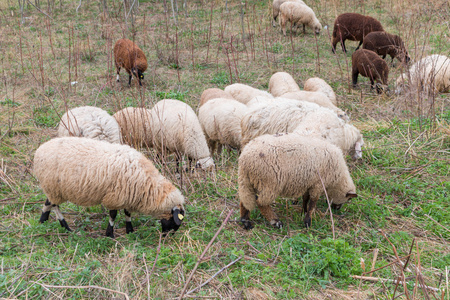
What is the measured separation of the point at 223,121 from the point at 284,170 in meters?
2.59

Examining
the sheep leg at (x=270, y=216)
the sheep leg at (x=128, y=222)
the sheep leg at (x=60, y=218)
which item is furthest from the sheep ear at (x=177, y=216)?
the sheep leg at (x=60, y=218)

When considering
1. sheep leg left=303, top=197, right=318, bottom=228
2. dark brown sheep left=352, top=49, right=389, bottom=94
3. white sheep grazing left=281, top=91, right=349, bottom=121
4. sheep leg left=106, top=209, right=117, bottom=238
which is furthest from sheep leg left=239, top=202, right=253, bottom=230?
dark brown sheep left=352, top=49, right=389, bottom=94

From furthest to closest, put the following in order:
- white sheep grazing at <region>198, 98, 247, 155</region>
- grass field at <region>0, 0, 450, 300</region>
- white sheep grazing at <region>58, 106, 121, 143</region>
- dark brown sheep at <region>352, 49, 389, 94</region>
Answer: dark brown sheep at <region>352, 49, 389, 94</region>, white sheep grazing at <region>198, 98, 247, 155</region>, white sheep grazing at <region>58, 106, 121, 143</region>, grass field at <region>0, 0, 450, 300</region>

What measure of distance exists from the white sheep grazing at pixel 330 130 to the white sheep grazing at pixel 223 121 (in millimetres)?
1440

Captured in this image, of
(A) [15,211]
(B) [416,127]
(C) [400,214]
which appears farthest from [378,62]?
(A) [15,211]

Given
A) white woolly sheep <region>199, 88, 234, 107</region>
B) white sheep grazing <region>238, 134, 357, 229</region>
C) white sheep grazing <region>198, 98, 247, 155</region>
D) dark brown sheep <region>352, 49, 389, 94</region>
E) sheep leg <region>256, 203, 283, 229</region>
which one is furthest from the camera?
dark brown sheep <region>352, 49, 389, 94</region>

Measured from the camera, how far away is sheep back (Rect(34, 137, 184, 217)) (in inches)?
150

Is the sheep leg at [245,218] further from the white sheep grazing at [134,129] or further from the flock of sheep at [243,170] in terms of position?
the white sheep grazing at [134,129]

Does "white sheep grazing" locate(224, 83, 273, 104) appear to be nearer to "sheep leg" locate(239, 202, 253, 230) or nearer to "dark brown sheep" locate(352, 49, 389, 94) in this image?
"dark brown sheep" locate(352, 49, 389, 94)

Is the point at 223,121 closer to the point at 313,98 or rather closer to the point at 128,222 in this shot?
the point at 313,98

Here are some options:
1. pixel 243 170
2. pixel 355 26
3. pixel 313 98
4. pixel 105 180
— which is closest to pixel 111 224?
pixel 105 180

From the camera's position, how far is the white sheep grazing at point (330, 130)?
4.67m

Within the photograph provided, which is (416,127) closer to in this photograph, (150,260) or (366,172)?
(366,172)

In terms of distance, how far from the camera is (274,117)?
5.20 m
